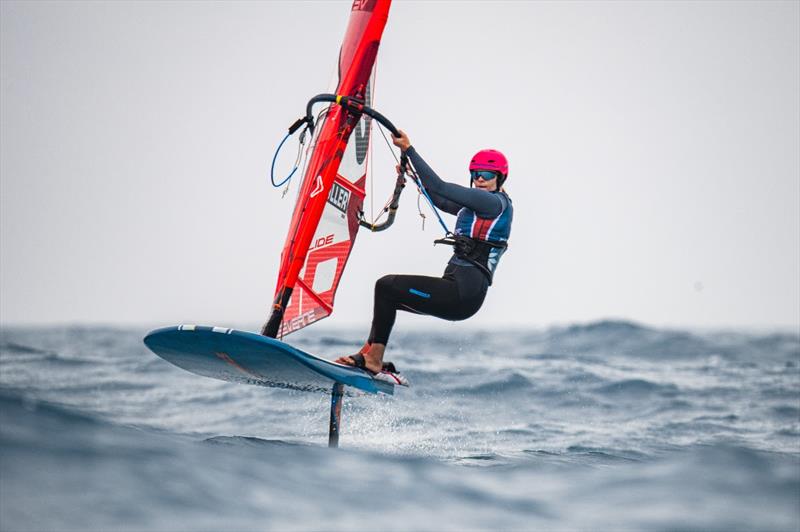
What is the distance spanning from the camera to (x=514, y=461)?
638 cm

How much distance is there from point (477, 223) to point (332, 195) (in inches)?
48.9

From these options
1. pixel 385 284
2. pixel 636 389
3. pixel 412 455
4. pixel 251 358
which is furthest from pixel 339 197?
pixel 636 389

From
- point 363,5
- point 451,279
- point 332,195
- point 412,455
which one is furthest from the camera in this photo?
point 363,5

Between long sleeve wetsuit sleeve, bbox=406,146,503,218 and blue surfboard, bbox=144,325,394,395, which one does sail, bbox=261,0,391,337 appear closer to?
blue surfboard, bbox=144,325,394,395

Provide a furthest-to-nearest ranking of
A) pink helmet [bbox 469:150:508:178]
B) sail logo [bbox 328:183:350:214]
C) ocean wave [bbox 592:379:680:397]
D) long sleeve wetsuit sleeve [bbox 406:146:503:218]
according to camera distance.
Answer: ocean wave [bbox 592:379:680:397] → sail logo [bbox 328:183:350:214] → pink helmet [bbox 469:150:508:178] → long sleeve wetsuit sleeve [bbox 406:146:503:218]

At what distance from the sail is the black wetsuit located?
784 millimetres

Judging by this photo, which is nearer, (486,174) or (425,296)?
(425,296)

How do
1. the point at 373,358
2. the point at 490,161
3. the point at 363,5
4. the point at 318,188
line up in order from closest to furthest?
the point at 373,358 < the point at 490,161 < the point at 318,188 < the point at 363,5

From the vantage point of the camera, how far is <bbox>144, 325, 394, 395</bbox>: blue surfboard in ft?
19.7

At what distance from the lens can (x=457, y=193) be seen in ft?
21.1

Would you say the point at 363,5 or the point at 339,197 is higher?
the point at 363,5

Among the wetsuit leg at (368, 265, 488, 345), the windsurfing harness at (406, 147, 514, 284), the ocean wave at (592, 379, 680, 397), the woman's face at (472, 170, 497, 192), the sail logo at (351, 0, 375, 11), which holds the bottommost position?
the ocean wave at (592, 379, 680, 397)

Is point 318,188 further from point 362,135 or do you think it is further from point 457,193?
point 457,193

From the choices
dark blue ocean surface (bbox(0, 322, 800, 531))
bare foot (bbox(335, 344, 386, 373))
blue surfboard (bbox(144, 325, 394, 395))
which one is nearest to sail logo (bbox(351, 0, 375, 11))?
bare foot (bbox(335, 344, 386, 373))
